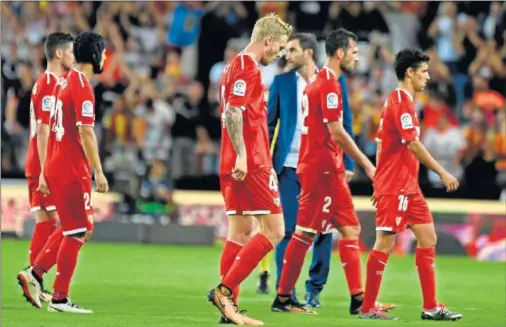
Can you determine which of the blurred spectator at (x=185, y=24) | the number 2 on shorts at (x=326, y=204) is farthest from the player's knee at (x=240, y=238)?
the blurred spectator at (x=185, y=24)

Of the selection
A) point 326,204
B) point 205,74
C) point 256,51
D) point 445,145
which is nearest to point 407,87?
point 326,204

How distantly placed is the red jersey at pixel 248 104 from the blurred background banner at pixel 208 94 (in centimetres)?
947

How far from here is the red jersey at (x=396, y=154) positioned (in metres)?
10.6

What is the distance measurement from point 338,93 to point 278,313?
1.88 meters

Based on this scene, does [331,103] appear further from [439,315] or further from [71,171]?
[71,171]

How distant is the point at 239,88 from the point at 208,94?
13.7m

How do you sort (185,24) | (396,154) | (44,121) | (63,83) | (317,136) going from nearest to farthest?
(396,154) → (63,83) → (317,136) → (44,121) → (185,24)

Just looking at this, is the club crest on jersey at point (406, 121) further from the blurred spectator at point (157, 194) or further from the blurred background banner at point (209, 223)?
the blurred spectator at point (157, 194)

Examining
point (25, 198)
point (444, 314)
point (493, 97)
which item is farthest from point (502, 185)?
point (444, 314)

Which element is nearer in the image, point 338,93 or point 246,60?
point 246,60

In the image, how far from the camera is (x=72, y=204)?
10805mm

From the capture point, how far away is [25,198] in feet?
71.6

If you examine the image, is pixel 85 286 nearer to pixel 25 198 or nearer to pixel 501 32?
pixel 25 198

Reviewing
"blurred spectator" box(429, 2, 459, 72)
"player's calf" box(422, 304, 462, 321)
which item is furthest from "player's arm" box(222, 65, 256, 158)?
"blurred spectator" box(429, 2, 459, 72)
